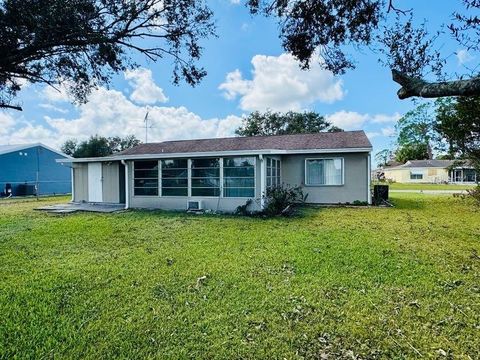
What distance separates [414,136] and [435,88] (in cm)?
6365

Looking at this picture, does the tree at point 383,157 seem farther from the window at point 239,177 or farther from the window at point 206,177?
the window at point 206,177

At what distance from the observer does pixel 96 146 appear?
41.8 metres

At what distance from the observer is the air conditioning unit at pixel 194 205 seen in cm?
1388

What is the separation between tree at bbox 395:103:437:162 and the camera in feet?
177

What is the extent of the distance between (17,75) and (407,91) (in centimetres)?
393

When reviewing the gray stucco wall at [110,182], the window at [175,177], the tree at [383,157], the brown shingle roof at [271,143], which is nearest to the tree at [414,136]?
the tree at [383,157]

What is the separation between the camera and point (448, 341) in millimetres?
3459

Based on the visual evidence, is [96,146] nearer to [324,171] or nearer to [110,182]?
[110,182]

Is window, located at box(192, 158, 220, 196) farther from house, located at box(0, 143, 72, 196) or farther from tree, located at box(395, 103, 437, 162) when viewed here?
tree, located at box(395, 103, 437, 162)

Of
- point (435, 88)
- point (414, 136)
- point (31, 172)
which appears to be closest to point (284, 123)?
point (31, 172)

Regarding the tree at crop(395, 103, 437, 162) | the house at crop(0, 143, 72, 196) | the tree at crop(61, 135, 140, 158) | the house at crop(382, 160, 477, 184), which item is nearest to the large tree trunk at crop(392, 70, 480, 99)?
the house at crop(0, 143, 72, 196)

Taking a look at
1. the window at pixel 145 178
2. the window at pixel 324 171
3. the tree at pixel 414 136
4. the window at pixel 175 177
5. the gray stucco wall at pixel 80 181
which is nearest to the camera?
the window at pixel 175 177

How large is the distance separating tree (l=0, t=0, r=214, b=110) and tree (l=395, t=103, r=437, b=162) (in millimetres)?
56497

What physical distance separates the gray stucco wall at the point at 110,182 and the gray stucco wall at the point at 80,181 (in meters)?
1.42
